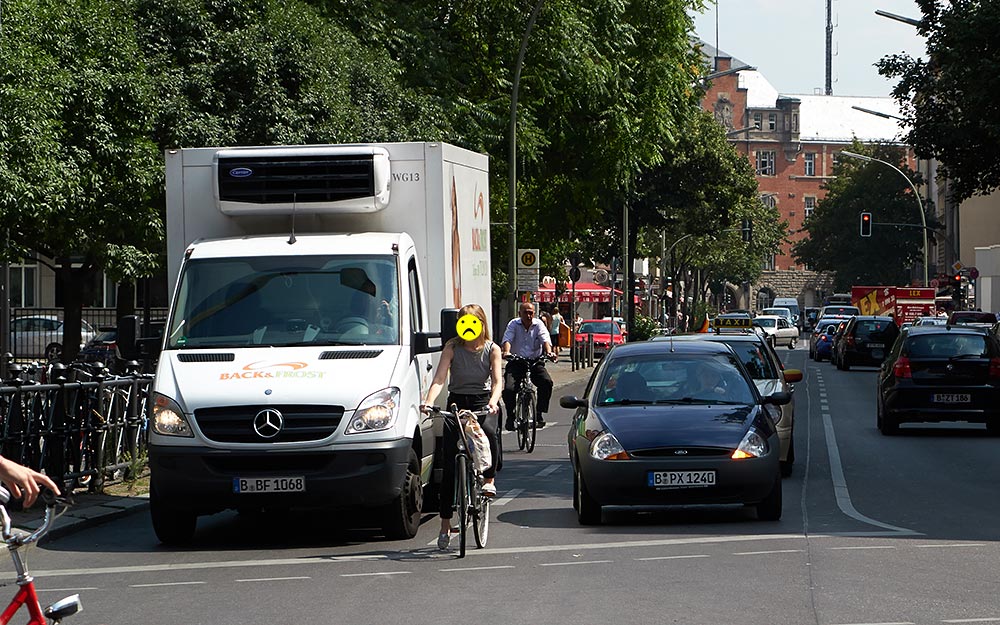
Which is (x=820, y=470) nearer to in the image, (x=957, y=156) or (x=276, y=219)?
(x=276, y=219)

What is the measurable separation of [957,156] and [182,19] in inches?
491

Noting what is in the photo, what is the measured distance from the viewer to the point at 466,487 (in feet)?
37.8

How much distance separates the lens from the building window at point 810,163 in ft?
551

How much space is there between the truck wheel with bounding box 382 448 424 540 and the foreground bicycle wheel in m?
8.76

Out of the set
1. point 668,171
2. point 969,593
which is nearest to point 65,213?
point 969,593

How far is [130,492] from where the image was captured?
52.9 ft

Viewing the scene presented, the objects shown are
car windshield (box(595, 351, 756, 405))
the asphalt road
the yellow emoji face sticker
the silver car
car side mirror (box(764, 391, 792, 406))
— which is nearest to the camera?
the asphalt road

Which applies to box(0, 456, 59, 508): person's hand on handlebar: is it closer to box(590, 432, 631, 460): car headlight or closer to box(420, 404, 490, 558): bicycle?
box(420, 404, 490, 558): bicycle

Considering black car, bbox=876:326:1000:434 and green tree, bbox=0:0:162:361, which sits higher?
green tree, bbox=0:0:162:361

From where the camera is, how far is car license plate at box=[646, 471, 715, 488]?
1283 centimetres

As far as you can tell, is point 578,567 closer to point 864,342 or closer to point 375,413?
point 375,413

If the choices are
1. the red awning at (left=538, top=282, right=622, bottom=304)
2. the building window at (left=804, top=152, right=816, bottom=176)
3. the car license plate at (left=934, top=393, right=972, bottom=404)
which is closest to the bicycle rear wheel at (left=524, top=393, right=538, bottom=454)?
the car license plate at (left=934, top=393, right=972, bottom=404)

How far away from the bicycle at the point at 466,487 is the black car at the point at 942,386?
13403 mm

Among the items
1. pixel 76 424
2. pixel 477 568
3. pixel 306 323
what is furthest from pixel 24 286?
pixel 477 568
